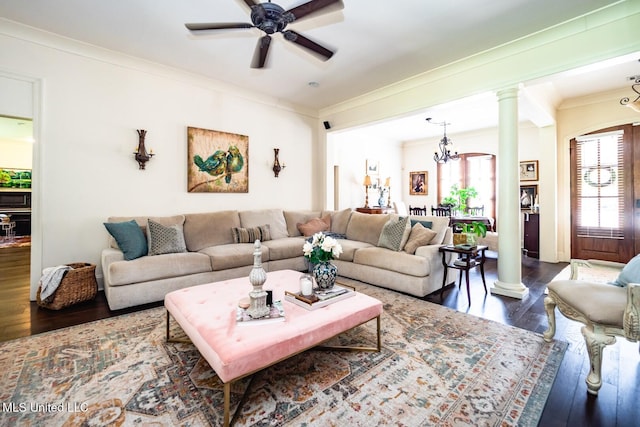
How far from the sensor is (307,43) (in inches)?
102

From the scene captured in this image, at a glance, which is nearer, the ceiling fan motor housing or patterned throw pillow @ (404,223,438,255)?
the ceiling fan motor housing

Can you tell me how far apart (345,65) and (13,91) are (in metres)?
3.79

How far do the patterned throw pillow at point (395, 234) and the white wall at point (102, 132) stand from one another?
8.19 ft

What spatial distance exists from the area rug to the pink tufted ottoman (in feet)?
0.45

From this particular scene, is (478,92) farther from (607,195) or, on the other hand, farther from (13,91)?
(13,91)

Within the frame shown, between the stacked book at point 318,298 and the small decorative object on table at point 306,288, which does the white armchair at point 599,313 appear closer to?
the stacked book at point 318,298

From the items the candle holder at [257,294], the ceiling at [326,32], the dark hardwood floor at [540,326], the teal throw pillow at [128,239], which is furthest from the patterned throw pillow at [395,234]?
the teal throw pillow at [128,239]

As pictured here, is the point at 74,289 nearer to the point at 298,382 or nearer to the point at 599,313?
the point at 298,382

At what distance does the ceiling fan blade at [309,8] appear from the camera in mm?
2076

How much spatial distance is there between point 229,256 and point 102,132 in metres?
2.21

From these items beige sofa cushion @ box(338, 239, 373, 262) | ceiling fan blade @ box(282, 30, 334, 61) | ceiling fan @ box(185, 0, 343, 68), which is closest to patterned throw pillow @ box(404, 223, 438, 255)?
beige sofa cushion @ box(338, 239, 373, 262)

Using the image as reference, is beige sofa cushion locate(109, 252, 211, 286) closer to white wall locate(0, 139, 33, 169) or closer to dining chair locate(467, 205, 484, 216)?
dining chair locate(467, 205, 484, 216)

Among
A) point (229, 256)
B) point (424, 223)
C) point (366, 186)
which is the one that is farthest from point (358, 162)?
point (229, 256)

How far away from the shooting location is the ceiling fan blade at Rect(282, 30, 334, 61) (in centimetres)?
240
